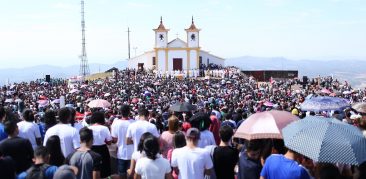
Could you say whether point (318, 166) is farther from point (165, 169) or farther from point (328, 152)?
point (165, 169)

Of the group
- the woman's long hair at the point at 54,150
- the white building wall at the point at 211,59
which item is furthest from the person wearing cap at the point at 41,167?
the white building wall at the point at 211,59

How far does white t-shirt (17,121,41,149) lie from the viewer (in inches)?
336

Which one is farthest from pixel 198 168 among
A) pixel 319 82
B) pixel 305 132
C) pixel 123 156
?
pixel 319 82

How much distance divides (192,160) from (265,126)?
3.78 feet

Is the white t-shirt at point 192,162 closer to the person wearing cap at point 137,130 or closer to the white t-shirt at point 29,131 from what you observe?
the person wearing cap at point 137,130

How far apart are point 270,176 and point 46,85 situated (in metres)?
40.8

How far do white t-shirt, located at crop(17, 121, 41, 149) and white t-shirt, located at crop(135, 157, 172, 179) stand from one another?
2810mm

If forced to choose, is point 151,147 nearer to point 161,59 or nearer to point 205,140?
point 205,140

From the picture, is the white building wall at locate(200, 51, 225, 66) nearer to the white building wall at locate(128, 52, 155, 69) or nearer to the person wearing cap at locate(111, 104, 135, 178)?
the white building wall at locate(128, 52, 155, 69)

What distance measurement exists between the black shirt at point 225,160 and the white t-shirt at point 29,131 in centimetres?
325

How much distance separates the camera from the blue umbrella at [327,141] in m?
5.17

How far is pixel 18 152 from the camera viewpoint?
6.82 m

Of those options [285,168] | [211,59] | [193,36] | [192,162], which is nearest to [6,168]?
[192,162]

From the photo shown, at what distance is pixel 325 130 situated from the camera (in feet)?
17.7
